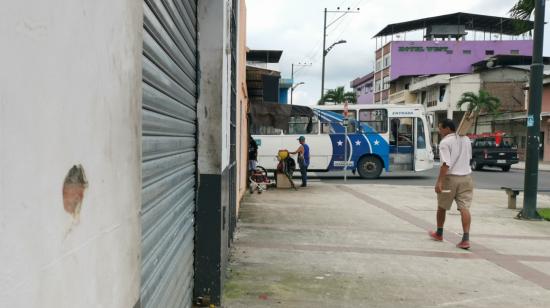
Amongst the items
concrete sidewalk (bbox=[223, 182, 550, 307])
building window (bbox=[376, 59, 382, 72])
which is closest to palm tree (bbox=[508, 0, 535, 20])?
concrete sidewalk (bbox=[223, 182, 550, 307])

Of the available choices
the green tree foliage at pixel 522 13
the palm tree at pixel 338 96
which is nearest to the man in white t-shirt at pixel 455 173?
the green tree foliage at pixel 522 13

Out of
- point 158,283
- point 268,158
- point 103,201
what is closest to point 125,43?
point 103,201

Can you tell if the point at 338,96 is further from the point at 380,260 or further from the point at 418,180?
the point at 380,260

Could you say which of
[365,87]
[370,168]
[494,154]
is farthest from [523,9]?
[365,87]

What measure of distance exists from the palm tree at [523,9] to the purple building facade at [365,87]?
69952 millimetres

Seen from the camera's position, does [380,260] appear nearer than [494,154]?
Yes

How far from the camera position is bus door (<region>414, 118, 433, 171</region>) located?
21188 mm

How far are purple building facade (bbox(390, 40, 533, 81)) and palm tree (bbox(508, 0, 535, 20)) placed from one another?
181 feet

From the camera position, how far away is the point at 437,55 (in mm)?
66750

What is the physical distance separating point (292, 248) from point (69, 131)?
6.22 metres

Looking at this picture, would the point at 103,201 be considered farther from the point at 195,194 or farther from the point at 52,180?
the point at 195,194

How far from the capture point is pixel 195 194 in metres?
4.36

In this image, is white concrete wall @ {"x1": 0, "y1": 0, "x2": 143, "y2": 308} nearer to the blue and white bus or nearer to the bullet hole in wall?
the bullet hole in wall

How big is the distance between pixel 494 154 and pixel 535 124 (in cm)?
1983
